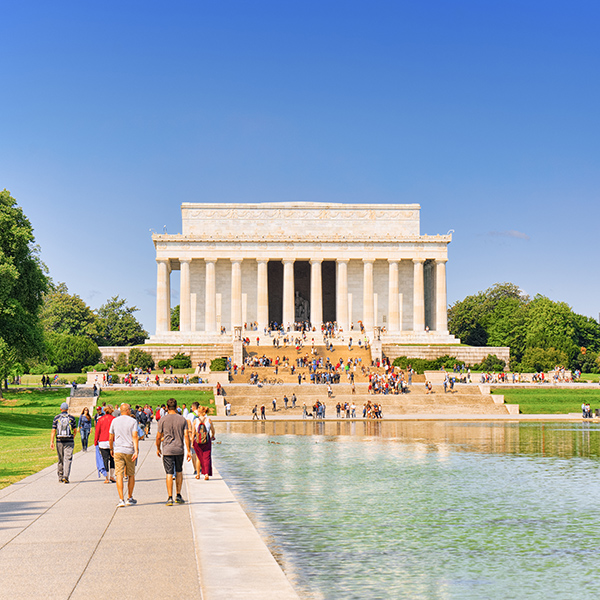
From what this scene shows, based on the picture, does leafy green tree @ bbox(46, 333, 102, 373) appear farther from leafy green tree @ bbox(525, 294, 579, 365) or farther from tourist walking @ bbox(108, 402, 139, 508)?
tourist walking @ bbox(108, 402, 139, 508)

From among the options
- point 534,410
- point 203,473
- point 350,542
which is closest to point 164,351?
point 534,410

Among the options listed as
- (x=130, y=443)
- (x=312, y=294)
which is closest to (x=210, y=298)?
(x=312, y=294)

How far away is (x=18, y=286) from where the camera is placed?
47.4 meters

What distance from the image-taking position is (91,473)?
846 inches

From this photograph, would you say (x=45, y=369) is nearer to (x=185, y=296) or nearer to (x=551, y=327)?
(x=185, y=296)

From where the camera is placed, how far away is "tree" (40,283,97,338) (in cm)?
12131

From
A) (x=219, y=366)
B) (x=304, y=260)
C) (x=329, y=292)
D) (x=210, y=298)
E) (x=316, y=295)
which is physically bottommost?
(x=219, y=366)

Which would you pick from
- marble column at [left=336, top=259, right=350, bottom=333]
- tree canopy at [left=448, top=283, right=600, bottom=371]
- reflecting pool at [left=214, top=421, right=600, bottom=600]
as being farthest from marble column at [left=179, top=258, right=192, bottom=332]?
reflecting pool at [left=214, top=421, right=600, bottom=600]

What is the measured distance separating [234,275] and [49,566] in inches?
3462

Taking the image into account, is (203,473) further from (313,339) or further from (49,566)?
(313,339)

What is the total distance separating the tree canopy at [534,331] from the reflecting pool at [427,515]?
193 ft

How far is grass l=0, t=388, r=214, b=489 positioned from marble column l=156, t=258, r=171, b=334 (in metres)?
33.5

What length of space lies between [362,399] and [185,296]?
46.4 metres

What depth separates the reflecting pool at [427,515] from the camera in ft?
36.3
